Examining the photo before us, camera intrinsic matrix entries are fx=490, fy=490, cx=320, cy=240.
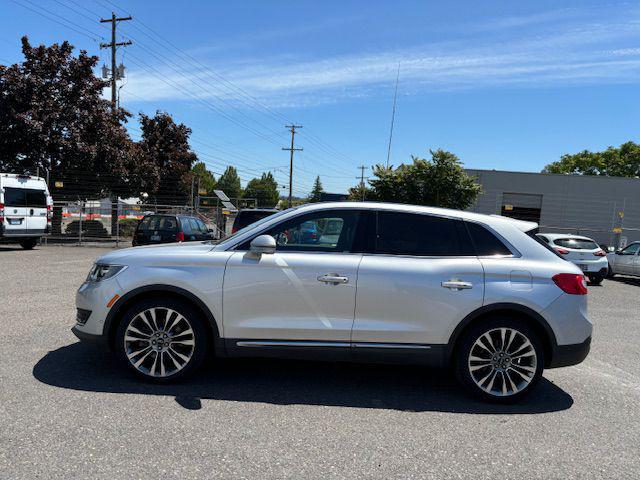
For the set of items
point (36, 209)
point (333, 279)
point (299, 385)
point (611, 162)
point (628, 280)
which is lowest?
point (628, 280)

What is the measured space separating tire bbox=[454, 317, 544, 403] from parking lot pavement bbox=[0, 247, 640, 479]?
0.15 metres

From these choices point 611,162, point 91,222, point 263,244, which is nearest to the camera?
point 263,244

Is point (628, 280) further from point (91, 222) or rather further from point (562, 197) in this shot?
point (91, 222)

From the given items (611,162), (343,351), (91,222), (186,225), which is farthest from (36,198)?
(611,162)

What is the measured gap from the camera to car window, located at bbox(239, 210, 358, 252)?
4.42 metres

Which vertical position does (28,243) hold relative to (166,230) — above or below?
below

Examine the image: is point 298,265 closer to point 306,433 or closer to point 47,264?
point 306,433

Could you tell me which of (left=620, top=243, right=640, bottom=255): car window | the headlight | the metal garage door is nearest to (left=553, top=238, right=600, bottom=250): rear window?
(left=620, top=243, right=640, bottom=255): car window

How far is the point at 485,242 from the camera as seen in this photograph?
14.5 ft

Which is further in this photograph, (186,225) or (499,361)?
(186,225)

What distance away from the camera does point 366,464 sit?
10.3 ft

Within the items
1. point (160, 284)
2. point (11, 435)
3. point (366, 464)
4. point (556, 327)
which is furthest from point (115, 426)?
point (556, 327)

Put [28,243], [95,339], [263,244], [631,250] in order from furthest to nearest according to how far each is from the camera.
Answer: [28,243], [631,250], [95,339], [263,244]

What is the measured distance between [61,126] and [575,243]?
20.6 meters
